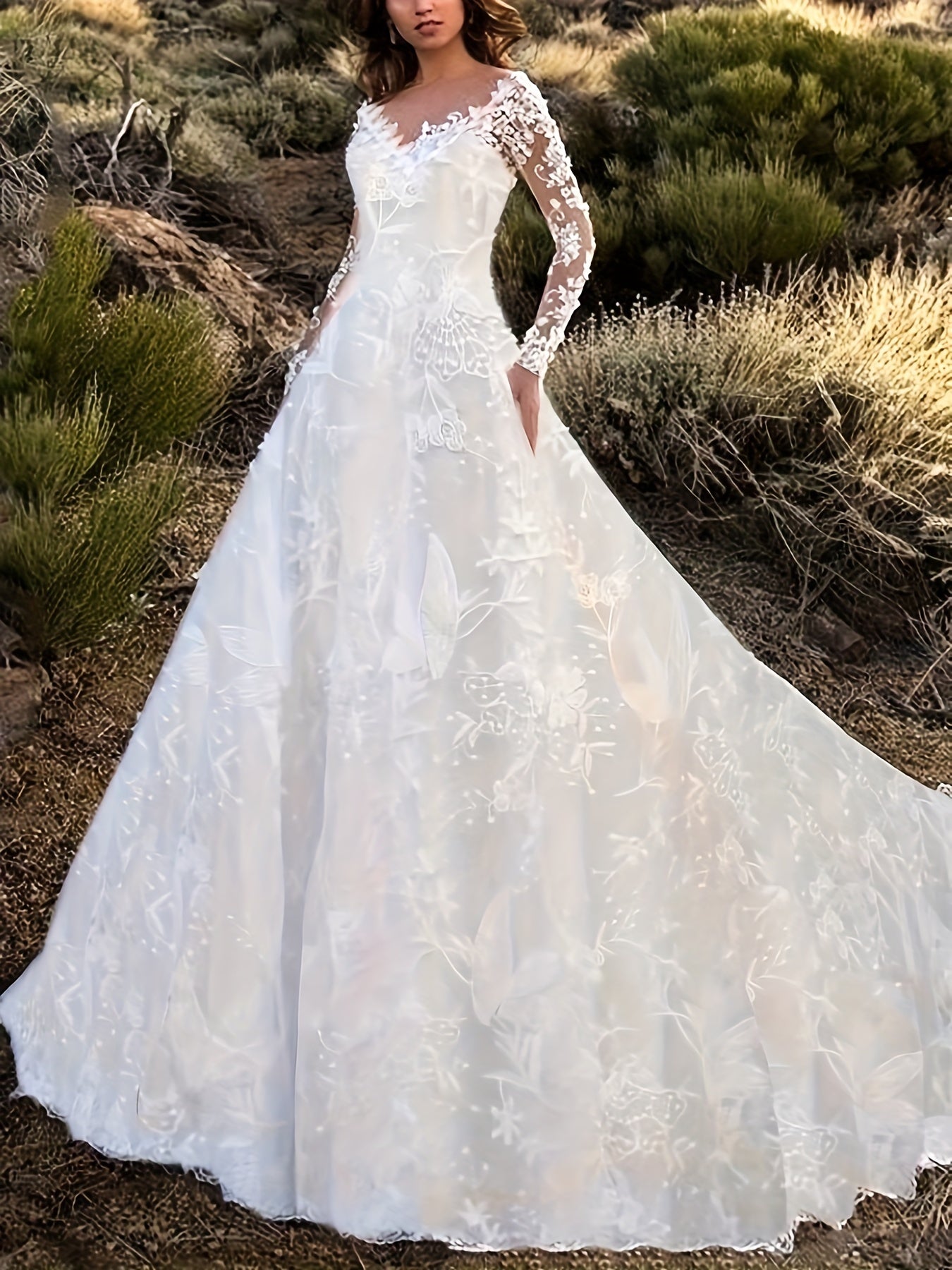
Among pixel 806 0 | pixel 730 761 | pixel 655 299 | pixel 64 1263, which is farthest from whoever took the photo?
pixel 806 0

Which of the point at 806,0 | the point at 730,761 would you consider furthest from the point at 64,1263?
the point at 806,0

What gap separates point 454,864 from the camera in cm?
209

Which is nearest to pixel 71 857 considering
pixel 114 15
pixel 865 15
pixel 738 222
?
pixel 738 222

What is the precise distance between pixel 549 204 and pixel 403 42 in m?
0.52

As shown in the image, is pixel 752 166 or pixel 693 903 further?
pixel 752 166


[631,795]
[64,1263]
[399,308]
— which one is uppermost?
[399,308]

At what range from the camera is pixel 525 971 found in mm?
2088

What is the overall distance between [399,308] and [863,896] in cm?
156

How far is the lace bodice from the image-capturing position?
2189 mm

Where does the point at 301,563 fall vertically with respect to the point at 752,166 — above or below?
above

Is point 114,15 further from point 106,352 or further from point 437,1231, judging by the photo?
point 437,1231

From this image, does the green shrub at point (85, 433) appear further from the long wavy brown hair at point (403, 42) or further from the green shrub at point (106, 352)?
the long wavy brown hair at point (403, 42)

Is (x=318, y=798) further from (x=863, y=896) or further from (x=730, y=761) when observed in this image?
(x=863, y=896)

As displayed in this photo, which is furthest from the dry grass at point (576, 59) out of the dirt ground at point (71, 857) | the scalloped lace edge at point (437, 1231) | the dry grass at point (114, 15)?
the scalloped lace edge at point (437, 1231)
